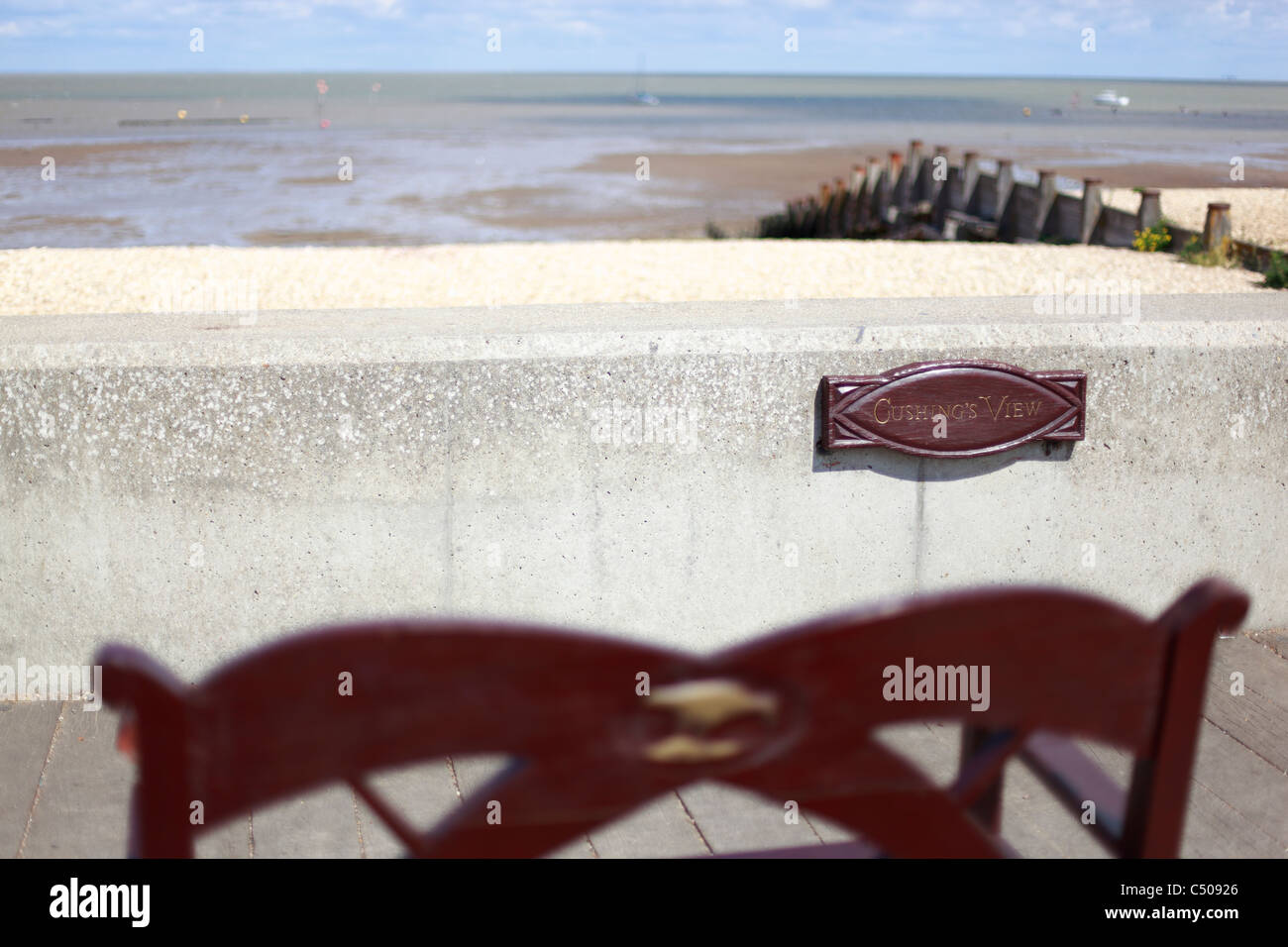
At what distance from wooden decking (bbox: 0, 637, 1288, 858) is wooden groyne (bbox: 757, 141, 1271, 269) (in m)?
12.2

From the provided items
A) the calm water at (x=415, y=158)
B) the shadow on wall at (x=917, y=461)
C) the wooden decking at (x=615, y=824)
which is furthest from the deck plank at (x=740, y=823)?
the calm water at (x=415, y=158)

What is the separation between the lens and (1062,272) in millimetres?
13805

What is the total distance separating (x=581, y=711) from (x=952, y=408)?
111 inches

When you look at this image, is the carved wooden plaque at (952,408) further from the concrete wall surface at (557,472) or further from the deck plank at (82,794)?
the deck plank at (82,794)

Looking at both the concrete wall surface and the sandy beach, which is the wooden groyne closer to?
the sandy beach

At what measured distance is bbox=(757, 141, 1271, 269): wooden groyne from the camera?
1641cm

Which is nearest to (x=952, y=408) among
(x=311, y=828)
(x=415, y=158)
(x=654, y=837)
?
(x=654, y=837)

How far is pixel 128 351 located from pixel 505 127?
6534cm

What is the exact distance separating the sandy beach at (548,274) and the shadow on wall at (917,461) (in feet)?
23.2

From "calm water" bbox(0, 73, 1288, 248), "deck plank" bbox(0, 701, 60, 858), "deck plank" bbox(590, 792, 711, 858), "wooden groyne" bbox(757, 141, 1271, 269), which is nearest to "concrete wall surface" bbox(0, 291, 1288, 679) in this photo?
"deck plank" bbox(0, 701, 60, 858)

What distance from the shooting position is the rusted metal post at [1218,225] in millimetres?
14617

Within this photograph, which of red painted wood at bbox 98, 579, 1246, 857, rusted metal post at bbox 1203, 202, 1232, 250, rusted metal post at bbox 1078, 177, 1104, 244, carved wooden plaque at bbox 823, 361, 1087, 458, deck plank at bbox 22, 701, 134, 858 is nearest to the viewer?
red painted wood at bbox 98, 579, 1246, 857
